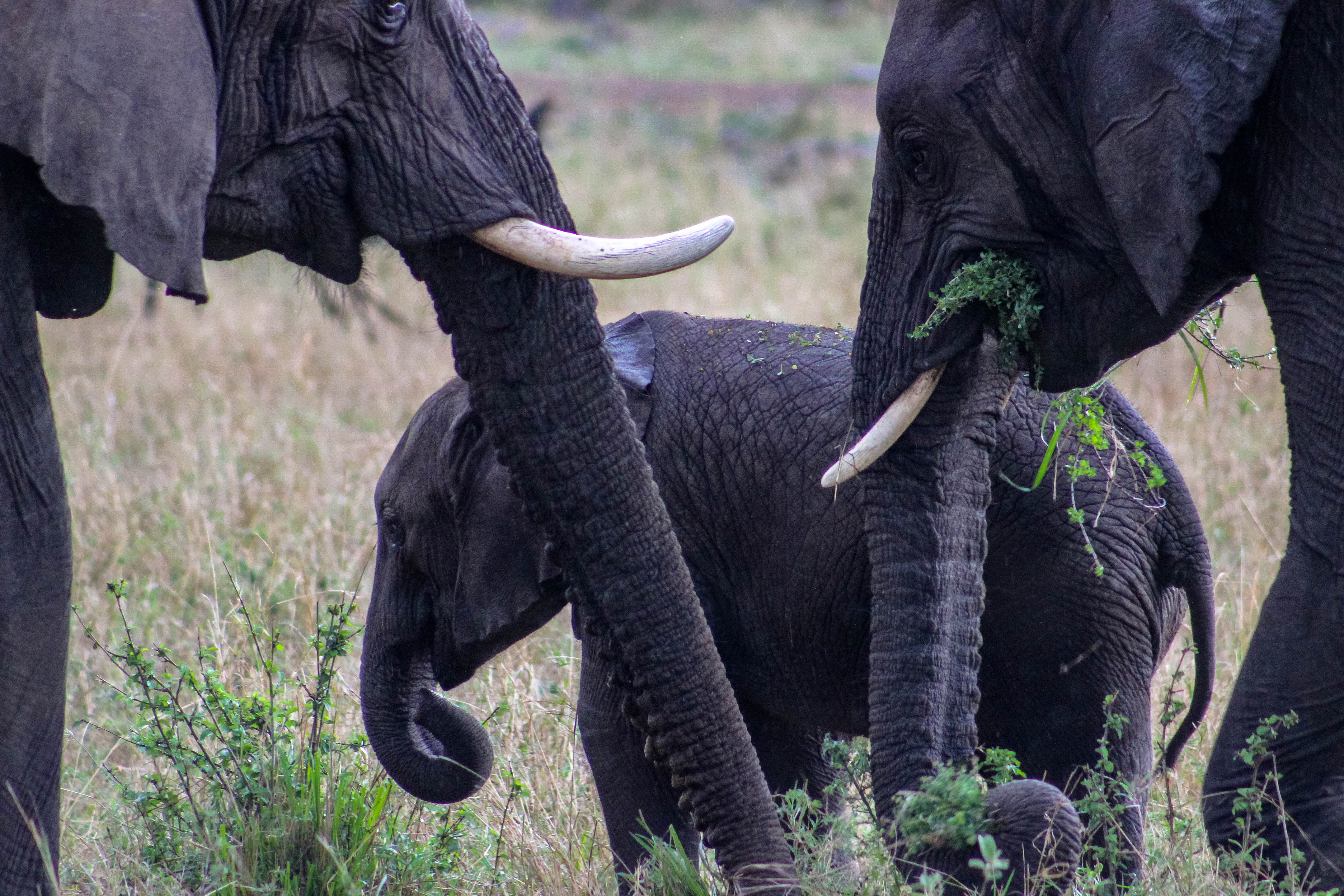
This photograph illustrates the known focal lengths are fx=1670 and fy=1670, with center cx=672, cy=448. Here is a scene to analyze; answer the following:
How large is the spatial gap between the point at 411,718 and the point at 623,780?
1.71 ft

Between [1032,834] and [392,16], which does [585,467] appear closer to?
[392,16]

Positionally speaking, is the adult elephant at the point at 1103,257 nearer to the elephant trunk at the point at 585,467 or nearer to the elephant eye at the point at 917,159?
the elephant eye at the point at 917,159

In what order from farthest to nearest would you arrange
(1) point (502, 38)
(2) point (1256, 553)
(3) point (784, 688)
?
(1) point (502, 38) → (2) point (1256, 553) → (3) point (784, 688)

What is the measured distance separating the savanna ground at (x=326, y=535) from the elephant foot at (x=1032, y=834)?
0.36m

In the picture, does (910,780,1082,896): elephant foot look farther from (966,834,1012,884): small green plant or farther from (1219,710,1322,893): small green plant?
(1219,710,1322,893): small green plant

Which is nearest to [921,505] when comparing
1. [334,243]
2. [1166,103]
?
[1166,103]

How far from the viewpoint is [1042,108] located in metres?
2.91

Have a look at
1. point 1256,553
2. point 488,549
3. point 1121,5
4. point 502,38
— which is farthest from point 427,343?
point 502,38

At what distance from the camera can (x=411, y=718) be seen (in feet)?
12.7

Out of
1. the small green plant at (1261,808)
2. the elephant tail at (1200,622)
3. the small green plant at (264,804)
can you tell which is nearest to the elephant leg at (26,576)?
the small green plant at (264,804)

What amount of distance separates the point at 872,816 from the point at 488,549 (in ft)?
3.40

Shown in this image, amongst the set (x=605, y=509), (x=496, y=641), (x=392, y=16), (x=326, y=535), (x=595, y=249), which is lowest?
(x=326, y=535)

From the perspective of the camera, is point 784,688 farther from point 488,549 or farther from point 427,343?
point 427,343

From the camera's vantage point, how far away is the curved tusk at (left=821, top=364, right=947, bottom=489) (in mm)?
3158
